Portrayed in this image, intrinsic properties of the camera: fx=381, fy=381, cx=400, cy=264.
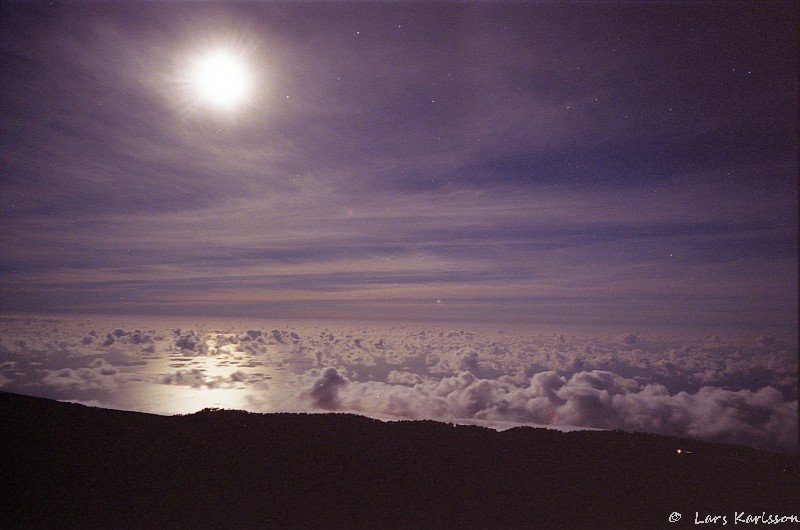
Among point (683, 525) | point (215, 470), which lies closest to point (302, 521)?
point (215, 470)

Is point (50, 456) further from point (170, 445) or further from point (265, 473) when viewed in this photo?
point (265, 473)

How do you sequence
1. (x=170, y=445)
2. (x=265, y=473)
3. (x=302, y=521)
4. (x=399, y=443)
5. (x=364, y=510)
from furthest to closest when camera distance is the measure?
(x=399, y=443)
(x=170, y=445)
(x=265, y=473)
(x=364, y=510)
(x=302, y=521)

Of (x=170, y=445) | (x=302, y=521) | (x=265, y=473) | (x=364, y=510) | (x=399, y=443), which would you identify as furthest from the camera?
(x=399, y=443)

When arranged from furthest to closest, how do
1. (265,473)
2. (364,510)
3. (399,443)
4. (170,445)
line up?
(399,443)
(170,445)
(265,473)
(364,510)

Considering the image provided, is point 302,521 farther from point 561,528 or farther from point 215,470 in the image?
point 561,528

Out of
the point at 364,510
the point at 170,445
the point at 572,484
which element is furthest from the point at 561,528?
the point at 170,445

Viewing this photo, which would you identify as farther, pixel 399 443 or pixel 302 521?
pixel 399 443
